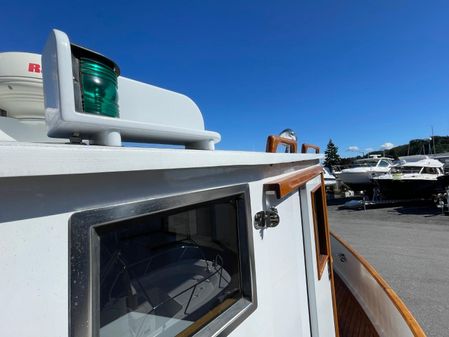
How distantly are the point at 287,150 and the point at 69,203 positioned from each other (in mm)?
2006

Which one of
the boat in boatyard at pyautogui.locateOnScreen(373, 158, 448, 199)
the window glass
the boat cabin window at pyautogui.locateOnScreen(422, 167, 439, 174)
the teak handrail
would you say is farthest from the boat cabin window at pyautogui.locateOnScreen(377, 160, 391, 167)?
the teak handrail

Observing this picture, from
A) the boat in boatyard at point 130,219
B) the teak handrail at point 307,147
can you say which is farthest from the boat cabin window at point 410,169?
the boat in boatyard at point 130,219

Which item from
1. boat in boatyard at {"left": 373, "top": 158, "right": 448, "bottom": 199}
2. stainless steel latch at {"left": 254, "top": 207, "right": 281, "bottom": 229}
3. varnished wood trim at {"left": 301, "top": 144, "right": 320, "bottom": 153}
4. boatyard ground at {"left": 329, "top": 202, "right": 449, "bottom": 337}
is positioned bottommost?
boatyard ground at {"left": 329, "top": 202, "right": 449, "bottom": 337}

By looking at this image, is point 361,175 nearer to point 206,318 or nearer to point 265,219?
point 265,219

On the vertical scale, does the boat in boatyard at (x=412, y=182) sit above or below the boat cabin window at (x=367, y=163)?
below

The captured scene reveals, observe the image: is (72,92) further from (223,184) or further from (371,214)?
(371,214)

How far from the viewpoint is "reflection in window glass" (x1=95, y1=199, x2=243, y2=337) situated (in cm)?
92

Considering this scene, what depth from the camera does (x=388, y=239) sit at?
9.74 metres

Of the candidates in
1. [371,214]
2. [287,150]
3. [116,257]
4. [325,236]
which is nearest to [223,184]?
[116,257]

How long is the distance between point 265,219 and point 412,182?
58.8 ft

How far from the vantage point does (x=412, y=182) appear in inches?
624

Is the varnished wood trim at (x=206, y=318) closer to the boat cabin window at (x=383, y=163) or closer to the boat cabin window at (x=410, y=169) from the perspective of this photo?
the boat cabin window at (x=410, y=169)

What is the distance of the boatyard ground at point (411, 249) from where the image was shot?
5.12 meters

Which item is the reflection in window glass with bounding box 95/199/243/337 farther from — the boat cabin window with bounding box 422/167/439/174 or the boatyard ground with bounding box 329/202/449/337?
the boat cabin window with bounding box 422/167/439/174
